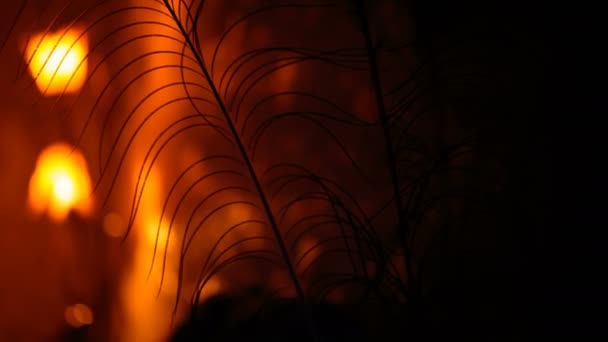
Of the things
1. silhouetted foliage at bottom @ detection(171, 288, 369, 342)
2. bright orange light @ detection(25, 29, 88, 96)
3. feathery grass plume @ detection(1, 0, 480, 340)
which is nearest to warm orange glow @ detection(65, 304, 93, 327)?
feathery grass plume @ detection(1, 0, 480, 340)

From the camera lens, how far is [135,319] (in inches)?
53.9

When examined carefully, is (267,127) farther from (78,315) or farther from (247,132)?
(78,315)

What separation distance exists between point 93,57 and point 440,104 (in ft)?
2.65

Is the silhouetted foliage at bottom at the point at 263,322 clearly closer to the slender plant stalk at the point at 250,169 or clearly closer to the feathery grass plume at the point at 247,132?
the feathery grass plume at the point at 247,132

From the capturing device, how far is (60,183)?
4.37ft

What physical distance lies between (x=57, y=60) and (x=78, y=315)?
0.61 metres

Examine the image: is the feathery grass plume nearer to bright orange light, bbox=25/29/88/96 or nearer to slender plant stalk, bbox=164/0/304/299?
bright orange light, bbox=25/29/88/96

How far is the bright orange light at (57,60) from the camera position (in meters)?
1.24

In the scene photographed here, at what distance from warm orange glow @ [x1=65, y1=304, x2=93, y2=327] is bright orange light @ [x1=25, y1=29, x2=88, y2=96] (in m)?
0.52

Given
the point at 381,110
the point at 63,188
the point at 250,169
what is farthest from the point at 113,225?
the point at 381,110

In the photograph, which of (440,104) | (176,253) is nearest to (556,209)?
(440,104)

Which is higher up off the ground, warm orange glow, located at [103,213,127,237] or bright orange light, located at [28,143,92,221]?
bright orange light, located at [28,143,92,221]

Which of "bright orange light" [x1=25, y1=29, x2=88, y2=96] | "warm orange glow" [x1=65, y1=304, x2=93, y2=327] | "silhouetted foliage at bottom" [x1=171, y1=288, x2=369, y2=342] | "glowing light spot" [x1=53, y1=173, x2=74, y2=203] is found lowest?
"silhouetted foliage at bottom" [x1=171, y1=288, x2=369, y2=342]

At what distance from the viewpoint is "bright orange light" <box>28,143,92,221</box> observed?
51.5 inches
